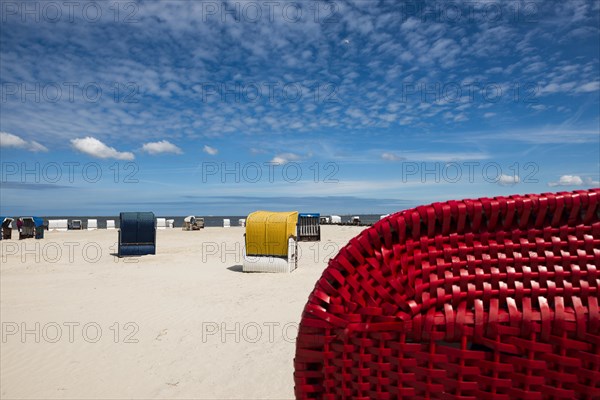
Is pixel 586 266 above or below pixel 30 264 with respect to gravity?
above

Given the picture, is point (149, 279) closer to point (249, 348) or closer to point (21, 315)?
point (21, 315)

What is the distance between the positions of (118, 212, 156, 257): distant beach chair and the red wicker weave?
21.0 meters

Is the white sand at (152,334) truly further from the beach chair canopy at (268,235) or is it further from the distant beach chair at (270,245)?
the beach chair canopy at (268,235)

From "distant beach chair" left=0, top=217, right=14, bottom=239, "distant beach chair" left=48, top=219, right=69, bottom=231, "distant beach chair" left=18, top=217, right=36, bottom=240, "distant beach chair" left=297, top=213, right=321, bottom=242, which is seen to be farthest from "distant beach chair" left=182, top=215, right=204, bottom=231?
"distant beach chair" left=297, top=213, right=321, bottom=242

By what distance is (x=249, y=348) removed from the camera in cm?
654

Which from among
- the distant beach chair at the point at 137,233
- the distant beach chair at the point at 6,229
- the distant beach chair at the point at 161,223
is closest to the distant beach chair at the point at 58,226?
the distant beach chair at the point at 161,223

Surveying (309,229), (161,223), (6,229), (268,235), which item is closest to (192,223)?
(161,223)

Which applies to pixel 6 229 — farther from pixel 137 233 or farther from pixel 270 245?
pixel 270 245

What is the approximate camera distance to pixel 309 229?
3053cm

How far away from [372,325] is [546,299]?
484 mm

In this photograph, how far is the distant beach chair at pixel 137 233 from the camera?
66.2ft

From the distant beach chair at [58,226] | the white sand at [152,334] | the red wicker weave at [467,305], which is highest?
the red wicker weave at [467,305]

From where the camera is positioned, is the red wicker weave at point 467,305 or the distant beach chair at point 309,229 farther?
the distant beach chair at point 309,229

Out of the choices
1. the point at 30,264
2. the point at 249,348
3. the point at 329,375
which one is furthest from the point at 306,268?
the point at 329,375
